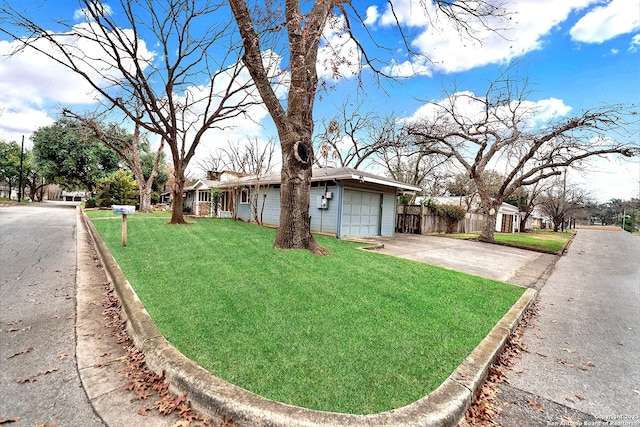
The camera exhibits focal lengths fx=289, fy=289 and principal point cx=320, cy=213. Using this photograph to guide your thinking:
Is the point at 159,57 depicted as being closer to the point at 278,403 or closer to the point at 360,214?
the point at 360,214

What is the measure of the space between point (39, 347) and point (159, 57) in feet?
41.3

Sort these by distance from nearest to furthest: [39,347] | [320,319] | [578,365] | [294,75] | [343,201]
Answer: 1. [39,347]
2. [578,365]
3. [320,319]
4. [294,75]
5. [343,201]

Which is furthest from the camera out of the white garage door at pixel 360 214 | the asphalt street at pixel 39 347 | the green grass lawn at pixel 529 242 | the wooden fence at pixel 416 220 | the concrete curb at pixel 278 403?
the wooden fence at pixel 416 220

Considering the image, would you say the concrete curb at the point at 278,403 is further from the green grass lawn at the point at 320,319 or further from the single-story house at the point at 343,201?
the single-story house at the point at 343,201

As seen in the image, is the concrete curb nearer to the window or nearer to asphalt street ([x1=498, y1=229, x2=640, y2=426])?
asphalt street ([x1=498, y1=229, x2=640, y2=426])

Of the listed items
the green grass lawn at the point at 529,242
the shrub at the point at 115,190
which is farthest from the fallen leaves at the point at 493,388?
the shrub at the point at 115,190

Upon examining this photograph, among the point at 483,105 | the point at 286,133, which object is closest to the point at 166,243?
the point at 286,133

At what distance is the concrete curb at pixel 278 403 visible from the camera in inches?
70.4

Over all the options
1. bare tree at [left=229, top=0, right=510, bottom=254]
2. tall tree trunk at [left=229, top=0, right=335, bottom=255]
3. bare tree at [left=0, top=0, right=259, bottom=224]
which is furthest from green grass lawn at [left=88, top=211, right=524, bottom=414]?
bare tree at [left=0, top=0, right=259, bottom=224]

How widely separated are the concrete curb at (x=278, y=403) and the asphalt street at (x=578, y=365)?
0.28m

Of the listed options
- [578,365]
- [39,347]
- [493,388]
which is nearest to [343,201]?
[578,365]

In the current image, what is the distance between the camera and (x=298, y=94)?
671cm

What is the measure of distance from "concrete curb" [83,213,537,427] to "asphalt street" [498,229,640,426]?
0.93 feet

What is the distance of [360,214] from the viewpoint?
39.1 ft
